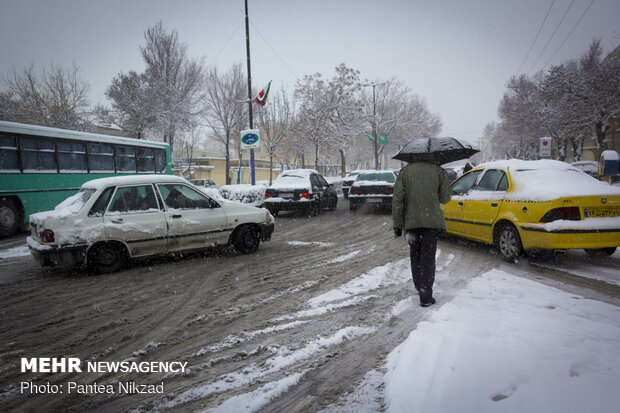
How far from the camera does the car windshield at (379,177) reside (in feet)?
45.4

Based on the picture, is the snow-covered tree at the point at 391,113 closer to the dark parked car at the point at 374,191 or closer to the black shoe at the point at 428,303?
the dark parked car at the point at 374,191

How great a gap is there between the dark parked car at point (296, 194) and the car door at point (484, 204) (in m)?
6.53

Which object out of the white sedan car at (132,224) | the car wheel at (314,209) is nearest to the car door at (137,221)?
the white sedan car at (132,224)

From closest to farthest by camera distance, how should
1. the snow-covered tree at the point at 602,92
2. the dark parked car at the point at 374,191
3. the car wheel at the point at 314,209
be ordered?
the car wheel at the point at 314,209 → the dark parked car at the point at 374,191 → the snow-covered tree at the point at 602,92

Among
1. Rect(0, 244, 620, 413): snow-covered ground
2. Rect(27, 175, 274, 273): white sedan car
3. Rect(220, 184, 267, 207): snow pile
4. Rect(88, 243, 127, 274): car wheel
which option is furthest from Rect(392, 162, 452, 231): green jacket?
Rect(220, 184, 267, 207): snow pile

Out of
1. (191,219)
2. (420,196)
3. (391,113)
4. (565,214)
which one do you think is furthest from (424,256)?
(391,113)

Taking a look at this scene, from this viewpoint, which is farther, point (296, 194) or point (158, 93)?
point (158, 93)

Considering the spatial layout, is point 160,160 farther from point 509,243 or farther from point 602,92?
point 602,92

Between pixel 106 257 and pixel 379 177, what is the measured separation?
10557 millimetres

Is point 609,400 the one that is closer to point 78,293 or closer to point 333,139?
point 78,293

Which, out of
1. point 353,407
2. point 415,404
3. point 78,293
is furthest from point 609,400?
point 78,293

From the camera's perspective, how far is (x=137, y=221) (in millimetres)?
5707

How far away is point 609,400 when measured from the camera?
2064 millimetres

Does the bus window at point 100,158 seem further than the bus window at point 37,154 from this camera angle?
Yes
